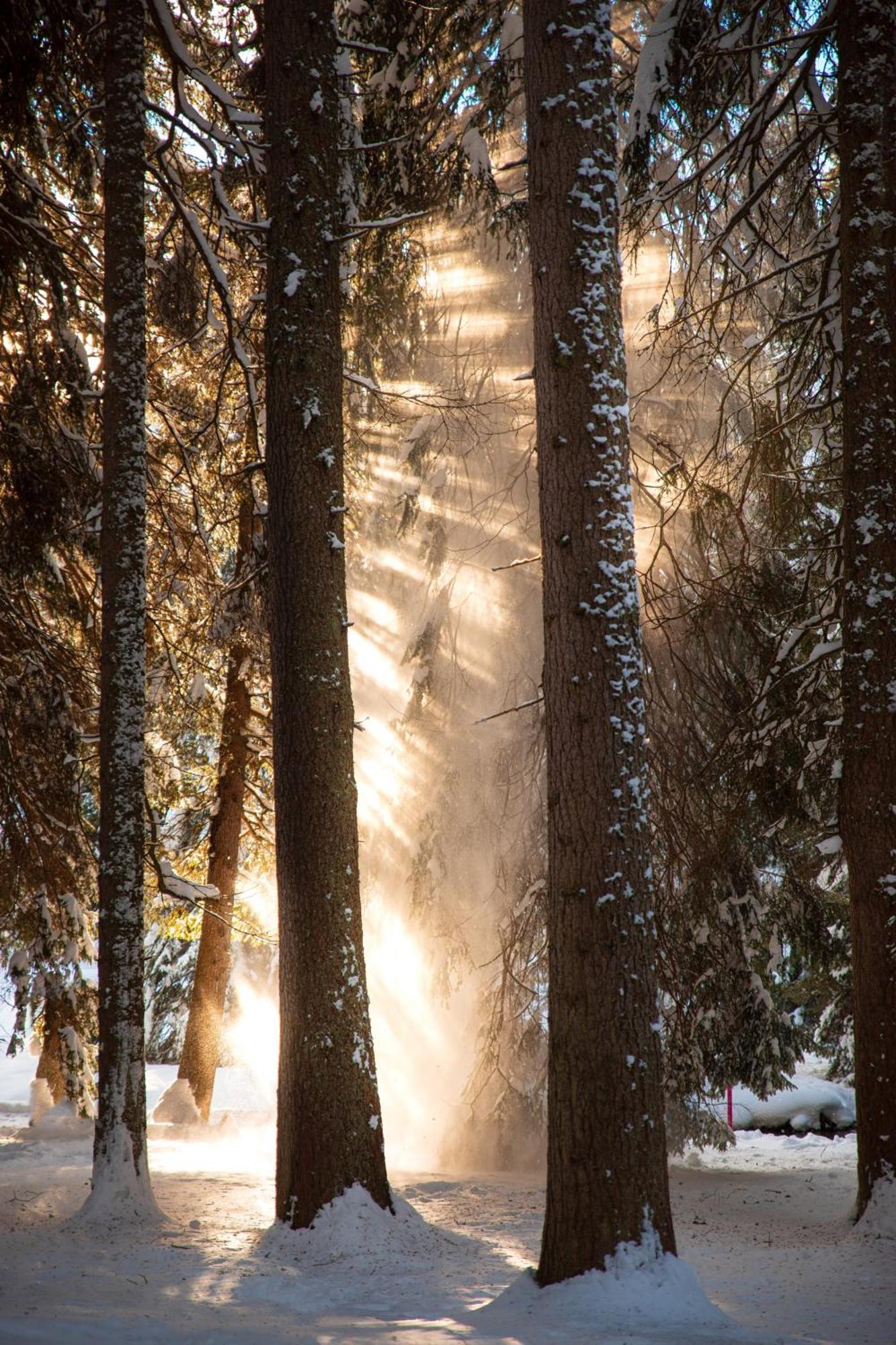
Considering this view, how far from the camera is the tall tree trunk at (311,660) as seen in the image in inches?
219

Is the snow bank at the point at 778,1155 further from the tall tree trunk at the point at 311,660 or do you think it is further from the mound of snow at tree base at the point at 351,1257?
the tall tree trunk at the point at 311,660

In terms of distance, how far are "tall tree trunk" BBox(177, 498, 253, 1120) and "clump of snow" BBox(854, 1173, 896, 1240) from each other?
6906mm

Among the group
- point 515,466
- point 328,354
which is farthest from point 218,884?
point 328,354

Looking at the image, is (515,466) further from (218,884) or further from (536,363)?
(218,884)

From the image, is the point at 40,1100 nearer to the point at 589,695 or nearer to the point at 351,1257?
the point at 351,1257

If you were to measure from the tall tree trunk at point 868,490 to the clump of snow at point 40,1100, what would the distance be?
7.95 metres

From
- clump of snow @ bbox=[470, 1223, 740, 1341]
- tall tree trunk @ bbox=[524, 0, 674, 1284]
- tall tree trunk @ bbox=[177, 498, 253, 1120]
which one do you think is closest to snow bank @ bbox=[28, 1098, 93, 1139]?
tall tree trunk @ bbox=[177, 498, 253, 1120]

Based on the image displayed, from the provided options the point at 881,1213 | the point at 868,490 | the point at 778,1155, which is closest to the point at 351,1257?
the point at 881,1213

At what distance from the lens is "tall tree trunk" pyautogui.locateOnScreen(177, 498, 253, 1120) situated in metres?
11.1

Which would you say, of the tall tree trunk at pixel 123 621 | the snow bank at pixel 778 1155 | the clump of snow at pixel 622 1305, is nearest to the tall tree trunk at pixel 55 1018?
the tall tree trunk at pixel 123 621

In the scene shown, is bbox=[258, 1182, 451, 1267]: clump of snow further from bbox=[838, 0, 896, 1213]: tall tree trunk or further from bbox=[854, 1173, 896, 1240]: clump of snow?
bbox=[838, 0, 896, 1213]: tall tree trunk

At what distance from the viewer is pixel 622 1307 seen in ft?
14.3

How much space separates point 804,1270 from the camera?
5.67m

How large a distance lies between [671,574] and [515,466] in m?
1.85
